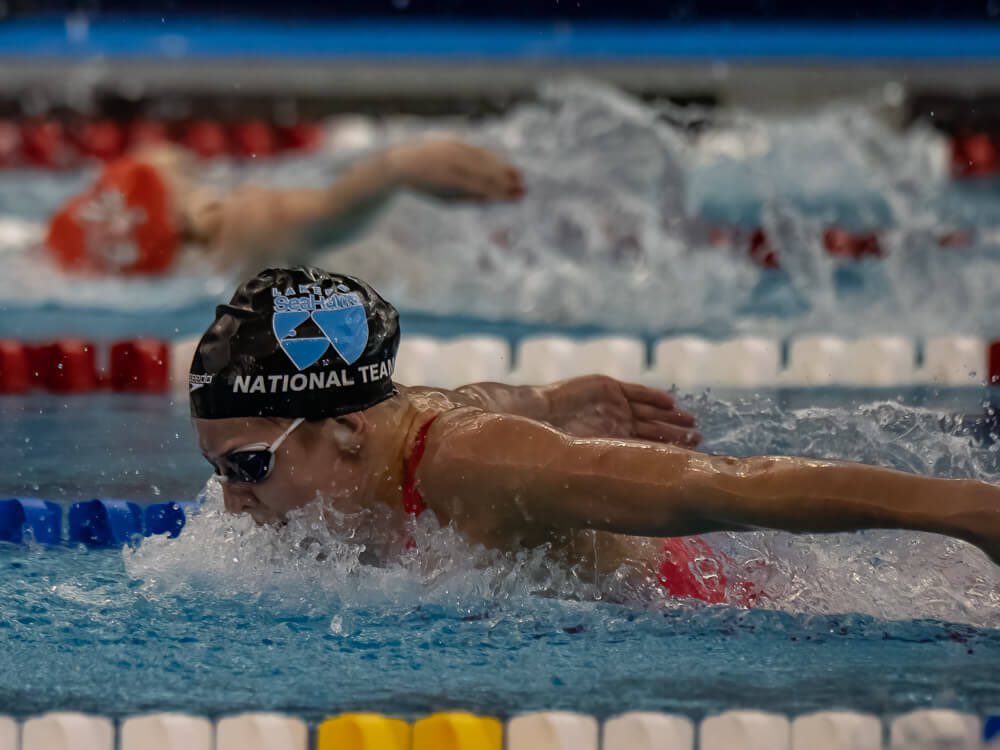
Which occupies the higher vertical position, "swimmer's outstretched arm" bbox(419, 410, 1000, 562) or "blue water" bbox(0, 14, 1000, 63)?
"blue water" bbox(0, 14, 1000, 63)

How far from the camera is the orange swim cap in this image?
4.93 m

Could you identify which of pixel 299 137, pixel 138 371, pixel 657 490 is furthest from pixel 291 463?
pixel 299 137

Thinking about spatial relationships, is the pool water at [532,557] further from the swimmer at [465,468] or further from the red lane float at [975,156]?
the red lane float at [975,156]

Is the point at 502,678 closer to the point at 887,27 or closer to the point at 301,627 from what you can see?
the point at 301,627

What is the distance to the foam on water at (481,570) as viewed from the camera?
222cm

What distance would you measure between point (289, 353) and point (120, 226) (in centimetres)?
314

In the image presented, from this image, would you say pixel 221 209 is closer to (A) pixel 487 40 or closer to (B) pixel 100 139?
(B) pixel 100 139

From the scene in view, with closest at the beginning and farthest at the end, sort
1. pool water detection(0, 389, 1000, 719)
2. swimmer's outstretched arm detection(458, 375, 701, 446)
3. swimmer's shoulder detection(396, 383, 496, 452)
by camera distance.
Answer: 1. pool water detection(0, 389, 1000, 719)
2. swimmer's shoulder detection(396, 383, 496, 452)
3. swimmer's outstretched arm detection(458, 375, 701, 446)

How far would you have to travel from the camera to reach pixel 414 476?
84.3 inches

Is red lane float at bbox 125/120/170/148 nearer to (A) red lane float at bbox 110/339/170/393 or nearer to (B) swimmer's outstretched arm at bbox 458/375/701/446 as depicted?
(A) red lane float at bbox 110/339/170/393

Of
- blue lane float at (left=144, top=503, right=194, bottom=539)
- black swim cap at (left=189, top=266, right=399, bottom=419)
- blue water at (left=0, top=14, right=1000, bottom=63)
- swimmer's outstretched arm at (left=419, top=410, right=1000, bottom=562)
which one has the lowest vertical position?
blue lane float at (left=144, top=503, right=194, bottom=539)

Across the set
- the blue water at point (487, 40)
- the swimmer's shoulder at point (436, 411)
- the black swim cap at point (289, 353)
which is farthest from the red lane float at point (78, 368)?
the blue water at point (487, 40)

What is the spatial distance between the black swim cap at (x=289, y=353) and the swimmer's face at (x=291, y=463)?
0.02m

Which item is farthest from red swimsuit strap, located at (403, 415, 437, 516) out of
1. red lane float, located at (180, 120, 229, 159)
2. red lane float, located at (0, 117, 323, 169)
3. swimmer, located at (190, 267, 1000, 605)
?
red lane float, located at (180, 120, 229, 159)
